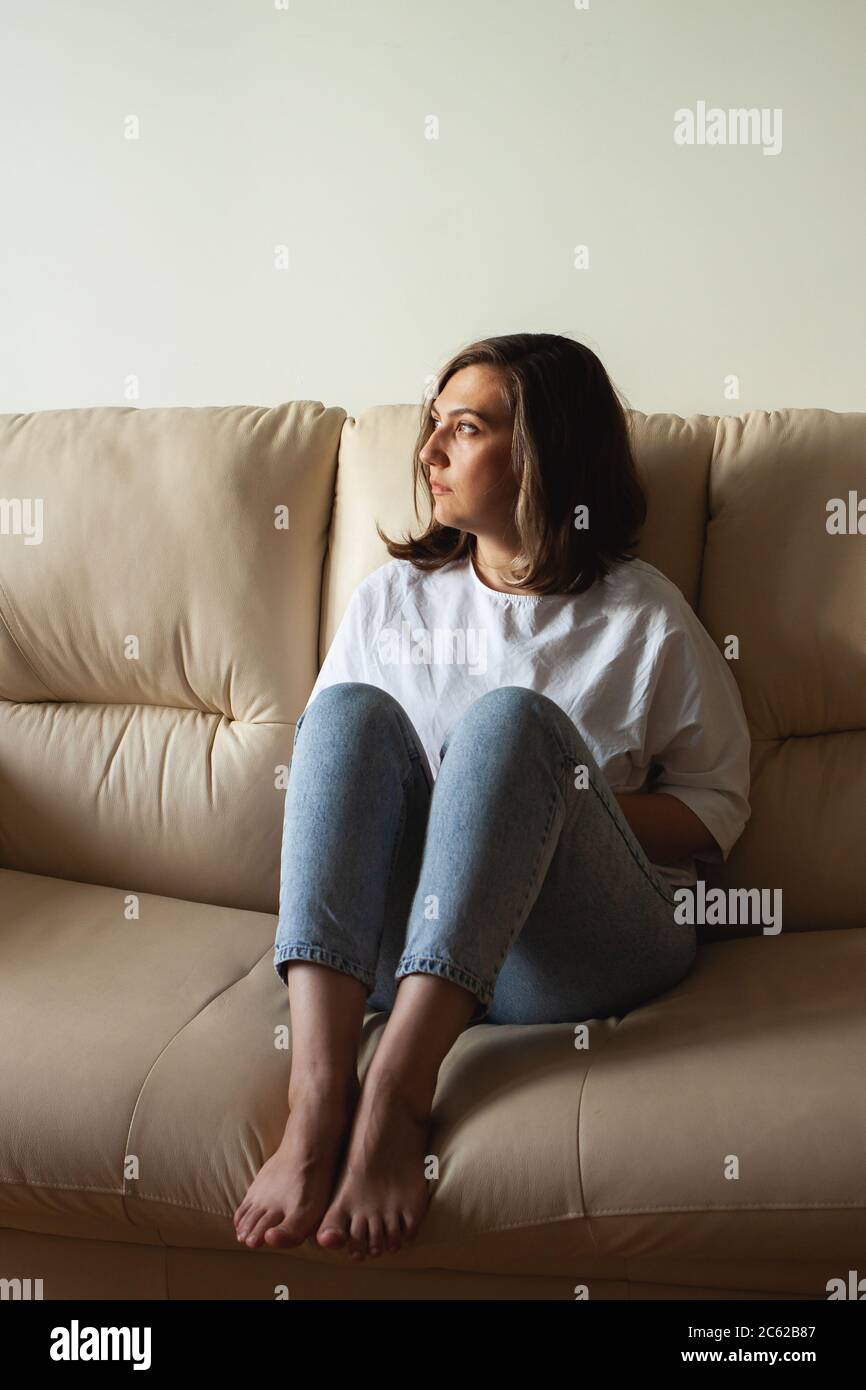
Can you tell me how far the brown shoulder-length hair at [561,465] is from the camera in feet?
4.83

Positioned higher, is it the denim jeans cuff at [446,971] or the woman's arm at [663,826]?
the woman's arm at [663,826]

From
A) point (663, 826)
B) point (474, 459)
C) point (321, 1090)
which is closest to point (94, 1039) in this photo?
point (321, 1090)

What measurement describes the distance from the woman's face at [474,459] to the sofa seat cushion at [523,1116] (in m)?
0.59

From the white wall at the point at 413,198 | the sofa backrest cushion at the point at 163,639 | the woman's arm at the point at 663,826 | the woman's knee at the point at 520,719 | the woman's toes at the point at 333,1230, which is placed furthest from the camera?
the white wall at the point at 413,198

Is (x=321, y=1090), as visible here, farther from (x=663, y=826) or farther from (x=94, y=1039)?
(x=663, y=826)

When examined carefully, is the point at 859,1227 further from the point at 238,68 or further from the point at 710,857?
the point at 238,68

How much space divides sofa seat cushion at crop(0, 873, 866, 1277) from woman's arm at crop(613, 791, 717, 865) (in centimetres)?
13

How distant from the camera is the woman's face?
1471 mm

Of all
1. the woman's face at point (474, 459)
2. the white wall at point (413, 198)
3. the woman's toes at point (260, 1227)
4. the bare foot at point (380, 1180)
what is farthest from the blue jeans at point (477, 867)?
the white wall at point (413, 198)

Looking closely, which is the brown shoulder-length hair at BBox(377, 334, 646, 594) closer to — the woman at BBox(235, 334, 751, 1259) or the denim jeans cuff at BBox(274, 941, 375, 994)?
the woman at BBox(235, 334, 751, 1259)

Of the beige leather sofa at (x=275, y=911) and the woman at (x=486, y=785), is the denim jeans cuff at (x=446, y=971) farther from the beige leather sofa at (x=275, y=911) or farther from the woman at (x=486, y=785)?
the beige leather sofa at (x=275, y=911)

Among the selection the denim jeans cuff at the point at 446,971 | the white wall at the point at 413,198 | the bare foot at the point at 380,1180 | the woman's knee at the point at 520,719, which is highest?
the white wall at the point at 413,198

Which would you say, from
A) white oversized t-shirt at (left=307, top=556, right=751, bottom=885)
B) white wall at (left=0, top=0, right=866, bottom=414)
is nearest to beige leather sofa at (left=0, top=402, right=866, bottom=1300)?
white oversized t-shirt at (left=307, top=556, right=751, bottom=885)

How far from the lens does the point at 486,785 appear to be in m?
1.11
